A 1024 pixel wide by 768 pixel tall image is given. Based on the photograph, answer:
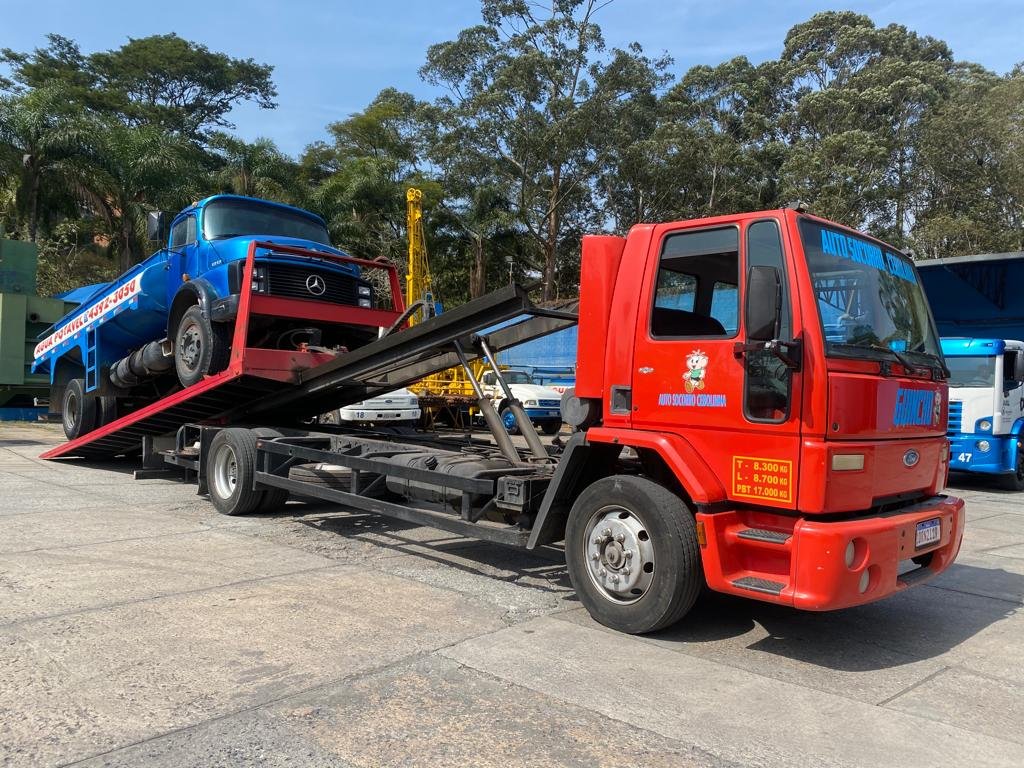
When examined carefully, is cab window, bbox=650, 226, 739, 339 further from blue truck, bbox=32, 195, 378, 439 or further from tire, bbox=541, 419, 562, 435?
tire, bbox=541, 419, 562, 435

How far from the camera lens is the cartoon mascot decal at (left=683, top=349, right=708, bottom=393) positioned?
4.45 m

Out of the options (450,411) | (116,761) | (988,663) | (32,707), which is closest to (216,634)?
(32,707)

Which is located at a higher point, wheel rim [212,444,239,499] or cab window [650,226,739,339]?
cab window [650,226,739,339]

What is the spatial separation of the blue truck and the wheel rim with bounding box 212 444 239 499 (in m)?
0.89

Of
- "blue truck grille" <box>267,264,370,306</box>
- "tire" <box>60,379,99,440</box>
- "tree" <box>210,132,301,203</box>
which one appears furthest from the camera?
"tree" <box>210,132,301,203</box>

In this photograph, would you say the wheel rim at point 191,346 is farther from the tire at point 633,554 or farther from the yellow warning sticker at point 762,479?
the yellow warning sticker at point 762,479

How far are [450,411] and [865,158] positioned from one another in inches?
884

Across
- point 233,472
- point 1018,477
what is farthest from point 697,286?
point 1018,477

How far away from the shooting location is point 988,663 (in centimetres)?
446

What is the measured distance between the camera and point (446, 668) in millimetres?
4074

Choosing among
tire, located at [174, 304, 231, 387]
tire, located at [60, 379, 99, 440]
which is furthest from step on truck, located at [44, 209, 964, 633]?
tire, located at [60, 379, 99, 440]

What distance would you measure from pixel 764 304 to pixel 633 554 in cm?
157

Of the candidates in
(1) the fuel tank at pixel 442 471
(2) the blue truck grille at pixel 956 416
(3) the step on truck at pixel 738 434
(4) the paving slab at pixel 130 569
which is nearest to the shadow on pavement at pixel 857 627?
(3) the step on truck at pixel 738 434

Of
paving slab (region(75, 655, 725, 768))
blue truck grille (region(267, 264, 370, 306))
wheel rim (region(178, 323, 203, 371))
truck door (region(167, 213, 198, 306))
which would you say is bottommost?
paving slab (region(75, 655, 725, 768))
